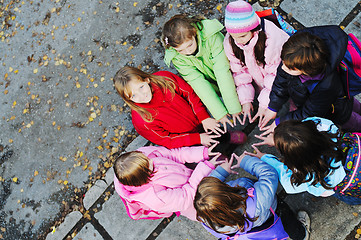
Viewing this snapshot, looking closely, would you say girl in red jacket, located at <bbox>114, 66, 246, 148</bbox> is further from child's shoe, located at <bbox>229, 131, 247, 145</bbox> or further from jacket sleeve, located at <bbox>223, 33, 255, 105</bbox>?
jacket sleeve, located at <bbox>223, 33, 255, 105</bbox>

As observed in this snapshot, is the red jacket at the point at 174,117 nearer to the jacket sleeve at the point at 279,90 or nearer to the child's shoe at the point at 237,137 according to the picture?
the child's shoe at the point at 237,137

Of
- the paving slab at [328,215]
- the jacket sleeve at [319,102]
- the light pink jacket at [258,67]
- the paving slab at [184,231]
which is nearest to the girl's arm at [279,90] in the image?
the light pink jacket at [258,67]

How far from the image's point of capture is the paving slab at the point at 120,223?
363cm

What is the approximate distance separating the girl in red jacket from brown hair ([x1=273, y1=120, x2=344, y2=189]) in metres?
1.15

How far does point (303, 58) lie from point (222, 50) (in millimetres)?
1033

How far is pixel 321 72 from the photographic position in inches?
87.7

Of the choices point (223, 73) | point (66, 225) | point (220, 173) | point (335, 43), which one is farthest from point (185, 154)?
point (66, 225)

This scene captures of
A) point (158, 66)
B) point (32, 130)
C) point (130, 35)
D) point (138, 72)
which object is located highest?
point (138, 72)

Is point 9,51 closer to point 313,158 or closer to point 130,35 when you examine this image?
point 130,35

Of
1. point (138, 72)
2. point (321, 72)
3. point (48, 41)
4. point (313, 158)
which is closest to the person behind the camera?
point (313, 158)

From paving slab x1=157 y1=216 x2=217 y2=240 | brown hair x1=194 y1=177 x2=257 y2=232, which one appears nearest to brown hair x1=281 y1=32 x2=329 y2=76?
brown hair x1=194 y1=177 x2=257 y2=232

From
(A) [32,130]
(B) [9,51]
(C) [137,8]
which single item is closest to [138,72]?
(C) [137,8]

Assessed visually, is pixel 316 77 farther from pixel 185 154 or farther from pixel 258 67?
pixel 185 154

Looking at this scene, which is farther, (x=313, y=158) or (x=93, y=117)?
(x=93, y=117)
